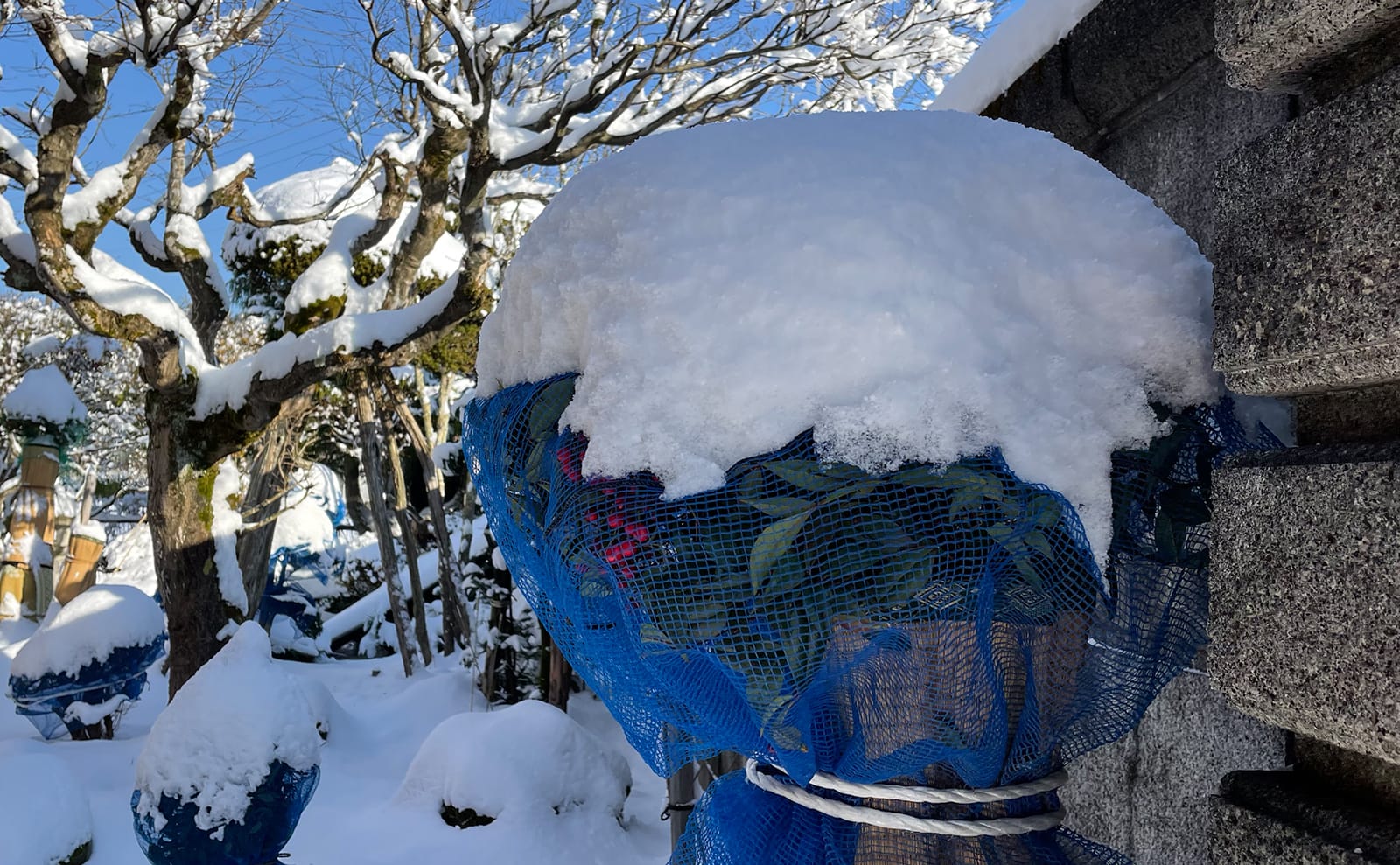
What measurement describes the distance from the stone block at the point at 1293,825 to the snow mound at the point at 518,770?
13.4ft

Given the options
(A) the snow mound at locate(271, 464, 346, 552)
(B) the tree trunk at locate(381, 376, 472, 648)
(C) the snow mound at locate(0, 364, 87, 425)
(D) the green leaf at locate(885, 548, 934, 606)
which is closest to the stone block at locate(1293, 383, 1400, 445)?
(D) the green leaf at locate(885, 548, 934, 606)

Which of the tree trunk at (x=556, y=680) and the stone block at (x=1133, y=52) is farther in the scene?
the tree trunk at (x=556, y=680)

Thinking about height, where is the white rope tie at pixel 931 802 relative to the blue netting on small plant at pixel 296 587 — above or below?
above

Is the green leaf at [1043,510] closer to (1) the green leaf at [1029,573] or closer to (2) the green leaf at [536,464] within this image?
(1) the green leaf at [1029,573]

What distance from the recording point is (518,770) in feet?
15.5

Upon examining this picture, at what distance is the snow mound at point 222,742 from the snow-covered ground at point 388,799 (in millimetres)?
772

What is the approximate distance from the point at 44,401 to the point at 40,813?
4939 mm

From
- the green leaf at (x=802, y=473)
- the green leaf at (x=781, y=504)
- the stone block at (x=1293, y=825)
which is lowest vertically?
the stone block at (x=1293, y=825)

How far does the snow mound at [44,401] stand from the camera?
777 centimetres

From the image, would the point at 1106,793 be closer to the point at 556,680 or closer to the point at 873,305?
the point at 873,305

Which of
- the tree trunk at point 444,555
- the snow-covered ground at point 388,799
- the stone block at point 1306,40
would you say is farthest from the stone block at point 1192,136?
the tree trunk at point 444,555

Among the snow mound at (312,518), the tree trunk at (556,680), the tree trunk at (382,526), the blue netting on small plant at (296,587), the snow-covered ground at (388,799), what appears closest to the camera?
the snow-covered ground at (388,799)

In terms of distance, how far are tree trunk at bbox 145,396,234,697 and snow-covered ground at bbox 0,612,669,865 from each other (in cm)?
69

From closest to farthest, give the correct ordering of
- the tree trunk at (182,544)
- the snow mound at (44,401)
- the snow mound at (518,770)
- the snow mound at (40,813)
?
the snow mound at (40,813) < the snow mound at (518,770) < the tree trunk at (182,544) < the snow mound at (44,401)
